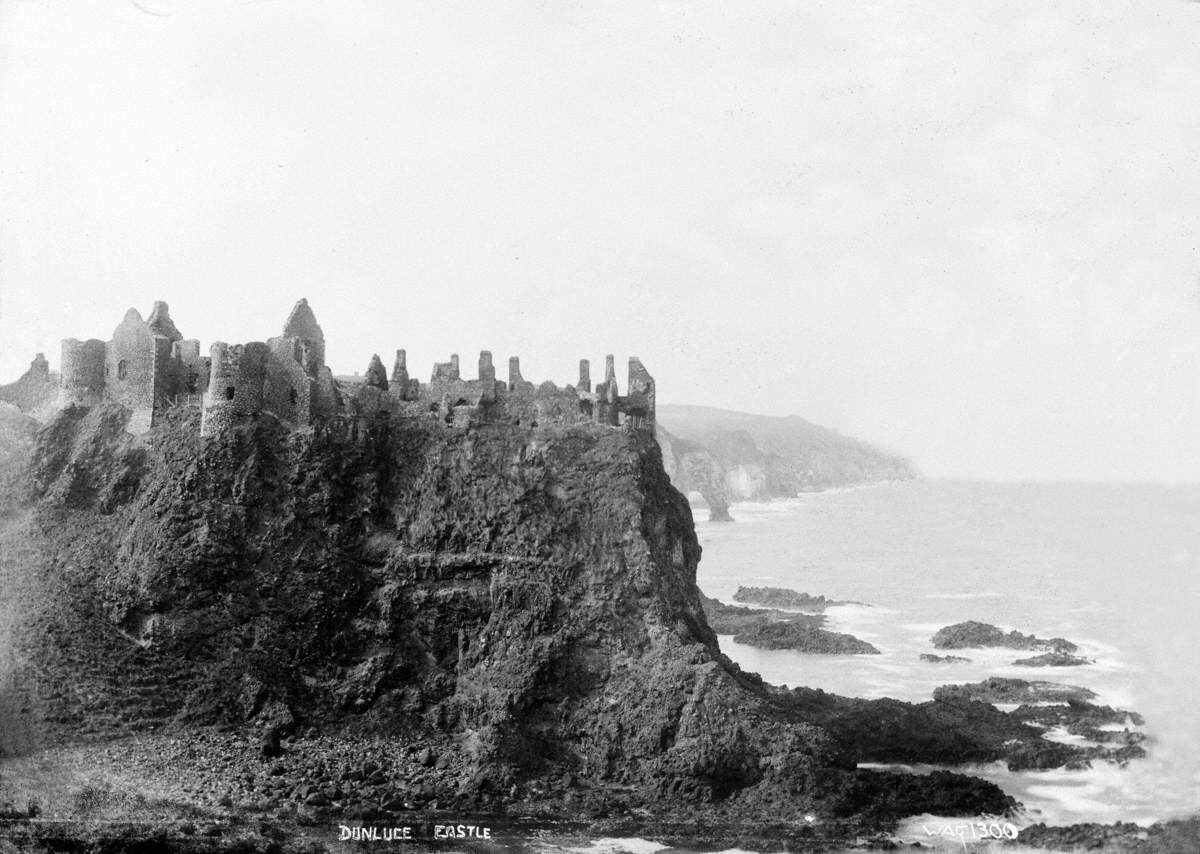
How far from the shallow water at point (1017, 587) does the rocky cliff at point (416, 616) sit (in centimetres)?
231

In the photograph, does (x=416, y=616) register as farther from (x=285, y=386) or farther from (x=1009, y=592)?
(x=1009, y=592)

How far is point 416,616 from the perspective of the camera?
19.1m

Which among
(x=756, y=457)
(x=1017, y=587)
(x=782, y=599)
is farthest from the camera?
(x=782, y=599)

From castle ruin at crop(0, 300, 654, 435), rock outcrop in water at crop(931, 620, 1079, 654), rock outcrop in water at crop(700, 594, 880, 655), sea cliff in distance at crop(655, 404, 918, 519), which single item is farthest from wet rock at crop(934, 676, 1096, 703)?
castle ruin at crop(0, 300, 654, 435)

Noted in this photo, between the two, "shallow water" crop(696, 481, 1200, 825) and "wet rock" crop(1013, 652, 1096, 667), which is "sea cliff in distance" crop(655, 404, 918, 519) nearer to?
"shallow water" crop(696, 481, 1200, 825)

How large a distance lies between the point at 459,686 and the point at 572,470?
3935 mm

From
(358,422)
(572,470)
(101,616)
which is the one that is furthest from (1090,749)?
(101,616)

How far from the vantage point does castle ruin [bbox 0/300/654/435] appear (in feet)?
64.5

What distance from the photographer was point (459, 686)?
18656mm

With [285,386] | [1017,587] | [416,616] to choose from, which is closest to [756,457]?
[1017,587]

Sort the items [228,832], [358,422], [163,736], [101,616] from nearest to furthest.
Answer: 1. [228,832]
2. [163,736]
3. [101,616]
4. [358,422]

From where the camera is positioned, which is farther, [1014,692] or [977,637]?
[977,637]

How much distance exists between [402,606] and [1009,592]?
1477 cm

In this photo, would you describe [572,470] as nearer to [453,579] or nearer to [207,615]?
[453,579]
